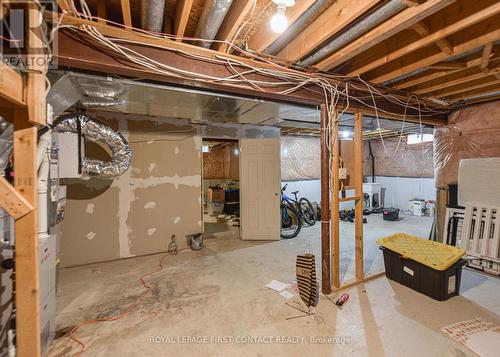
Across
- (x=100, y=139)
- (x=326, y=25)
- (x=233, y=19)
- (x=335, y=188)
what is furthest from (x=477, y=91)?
(x=100, y=139)

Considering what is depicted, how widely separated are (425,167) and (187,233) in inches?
256

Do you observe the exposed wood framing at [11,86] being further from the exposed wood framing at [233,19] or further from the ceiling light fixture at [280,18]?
the ceiling light fixture at [280,18]

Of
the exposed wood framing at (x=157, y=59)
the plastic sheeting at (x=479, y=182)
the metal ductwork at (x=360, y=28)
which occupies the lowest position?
the plastic sheeting at (x=479, y=182)

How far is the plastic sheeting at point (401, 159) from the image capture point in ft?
20.5

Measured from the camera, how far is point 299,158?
6.38 m

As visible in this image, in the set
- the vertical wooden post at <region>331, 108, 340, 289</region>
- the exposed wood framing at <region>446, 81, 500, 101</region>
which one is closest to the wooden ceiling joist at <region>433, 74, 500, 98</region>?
the exposed wood framing at <region>446, 81, 500, 101</region>

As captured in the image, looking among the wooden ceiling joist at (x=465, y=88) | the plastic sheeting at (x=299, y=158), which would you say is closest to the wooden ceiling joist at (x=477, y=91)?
the wooden ceiling joist at (x=465, y=88)

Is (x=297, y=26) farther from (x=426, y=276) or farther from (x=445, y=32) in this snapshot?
(x=426, y=276)

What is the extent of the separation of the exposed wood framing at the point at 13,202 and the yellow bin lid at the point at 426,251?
123 inches

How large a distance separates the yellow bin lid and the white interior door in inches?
77.0

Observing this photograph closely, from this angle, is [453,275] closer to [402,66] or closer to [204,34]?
[402,66]

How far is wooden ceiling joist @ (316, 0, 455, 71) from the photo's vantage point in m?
1.29

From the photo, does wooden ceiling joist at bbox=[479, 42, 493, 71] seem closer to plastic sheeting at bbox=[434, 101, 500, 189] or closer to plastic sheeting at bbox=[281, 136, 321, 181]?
plastic sheeting at bbox=[434, 101, 500, 189]

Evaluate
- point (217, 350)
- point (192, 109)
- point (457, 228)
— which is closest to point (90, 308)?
point (217, 350)
